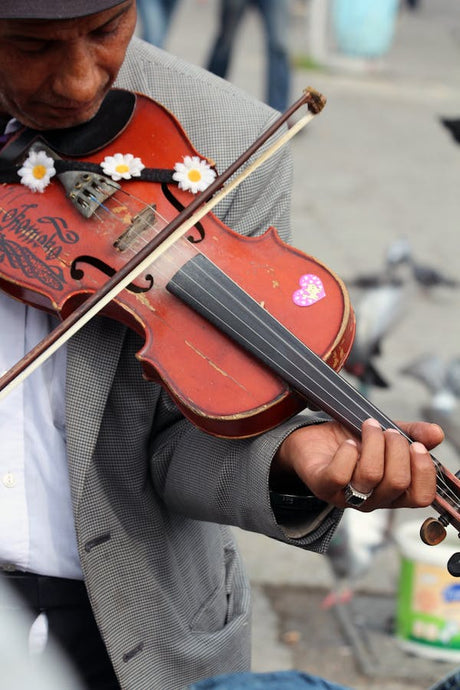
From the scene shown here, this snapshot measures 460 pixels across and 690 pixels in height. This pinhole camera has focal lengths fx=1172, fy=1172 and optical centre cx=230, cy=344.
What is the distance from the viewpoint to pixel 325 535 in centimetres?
149

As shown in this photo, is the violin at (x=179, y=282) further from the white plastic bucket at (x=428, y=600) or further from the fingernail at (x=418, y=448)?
the white plastic bucket at (x=428, y=600)

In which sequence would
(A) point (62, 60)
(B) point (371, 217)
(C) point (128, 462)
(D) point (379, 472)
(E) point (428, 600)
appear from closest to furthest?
(D) point (379, 472), (A) point (62, 60), (C) point (128, 462), (E) point (428, 600), (B) point (371, 217)

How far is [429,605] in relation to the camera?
8.92 ft

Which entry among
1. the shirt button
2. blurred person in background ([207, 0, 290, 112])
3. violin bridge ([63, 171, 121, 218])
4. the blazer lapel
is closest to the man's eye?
violin bridge ([63, 171, 121, 218])

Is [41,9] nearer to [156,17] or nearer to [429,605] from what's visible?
[429,605]

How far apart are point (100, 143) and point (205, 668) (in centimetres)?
77

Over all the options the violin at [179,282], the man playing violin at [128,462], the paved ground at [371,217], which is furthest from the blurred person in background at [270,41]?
the violin at [179,282]

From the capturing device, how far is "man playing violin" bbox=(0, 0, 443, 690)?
57.4 inches

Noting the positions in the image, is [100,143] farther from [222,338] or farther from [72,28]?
[222,338]

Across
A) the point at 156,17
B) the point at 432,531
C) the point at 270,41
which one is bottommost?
the point at 432,531

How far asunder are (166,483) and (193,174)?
0.44 meters

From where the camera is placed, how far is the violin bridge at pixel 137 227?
1.59 meters

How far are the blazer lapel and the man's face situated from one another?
30 cm

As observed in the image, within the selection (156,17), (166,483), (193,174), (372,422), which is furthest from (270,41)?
(372,422)
